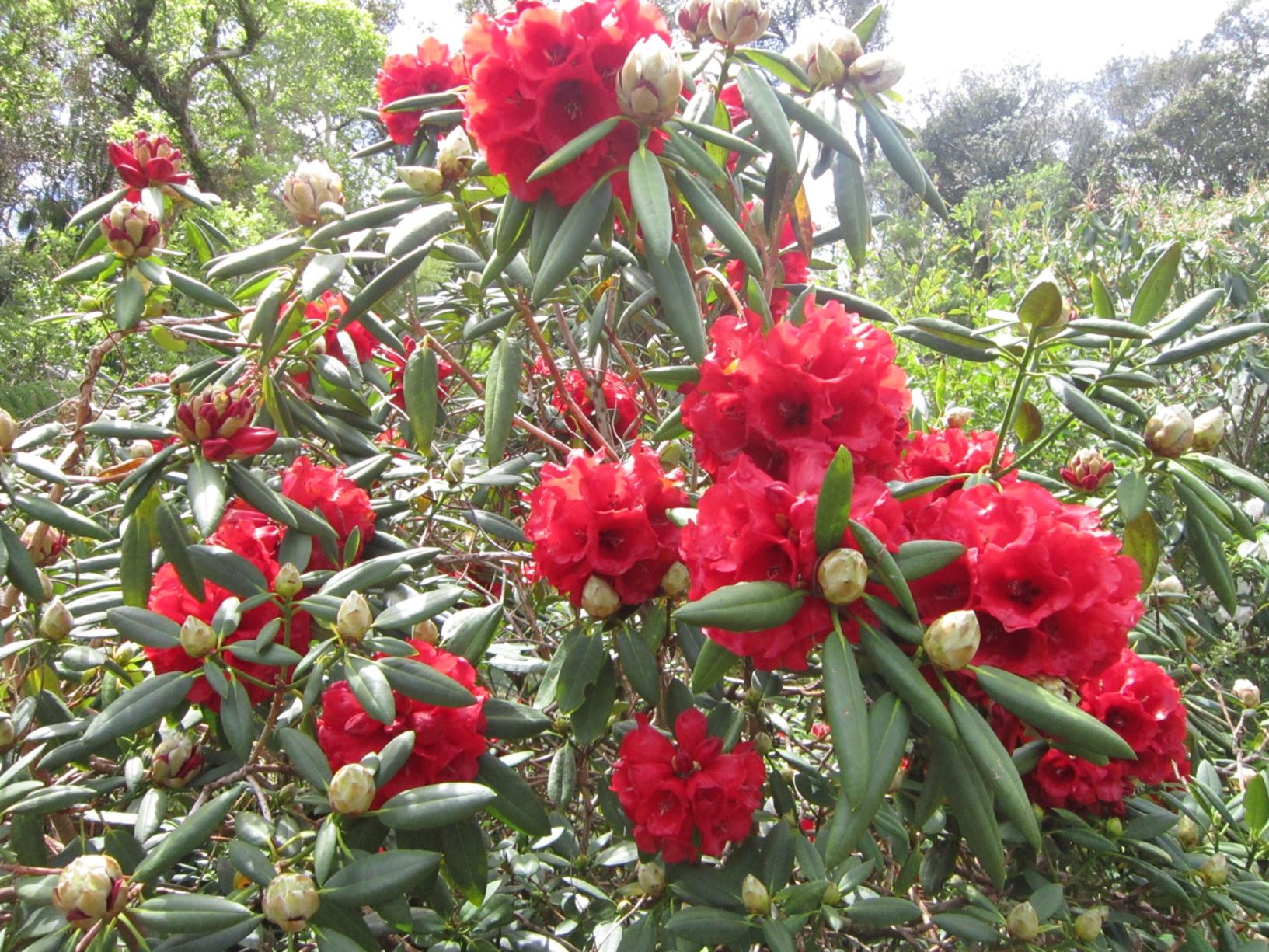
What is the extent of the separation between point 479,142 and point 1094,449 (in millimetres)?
976

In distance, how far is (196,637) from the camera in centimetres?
81

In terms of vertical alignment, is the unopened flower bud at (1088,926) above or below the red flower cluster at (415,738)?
below

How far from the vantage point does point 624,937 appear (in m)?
0.82

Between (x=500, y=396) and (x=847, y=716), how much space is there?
1.93 feet

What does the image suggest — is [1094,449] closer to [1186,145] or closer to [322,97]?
[322,97]

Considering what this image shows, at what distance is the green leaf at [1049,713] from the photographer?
0.57 m

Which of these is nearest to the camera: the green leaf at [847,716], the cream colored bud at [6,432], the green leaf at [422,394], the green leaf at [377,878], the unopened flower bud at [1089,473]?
the green leaf at [847,716]

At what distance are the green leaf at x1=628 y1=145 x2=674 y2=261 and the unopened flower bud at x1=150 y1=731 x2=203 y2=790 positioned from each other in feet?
2.31

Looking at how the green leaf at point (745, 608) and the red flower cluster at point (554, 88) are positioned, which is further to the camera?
the red flower cluster at point (554, 88)

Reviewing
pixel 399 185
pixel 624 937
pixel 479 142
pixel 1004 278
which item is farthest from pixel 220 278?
pixel 1004 278

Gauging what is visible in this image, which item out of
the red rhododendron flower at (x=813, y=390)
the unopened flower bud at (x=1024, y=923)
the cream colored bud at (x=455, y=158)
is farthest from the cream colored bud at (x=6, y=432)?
the unopened flower bud at (x=1024, y=923)

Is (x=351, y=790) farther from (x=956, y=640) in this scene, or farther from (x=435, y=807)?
(x=956, y=640)

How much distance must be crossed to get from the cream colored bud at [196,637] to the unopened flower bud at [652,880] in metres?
0.50

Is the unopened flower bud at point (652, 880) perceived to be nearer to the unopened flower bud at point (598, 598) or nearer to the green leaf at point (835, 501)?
the unopened flower bud at point (598, 598)
